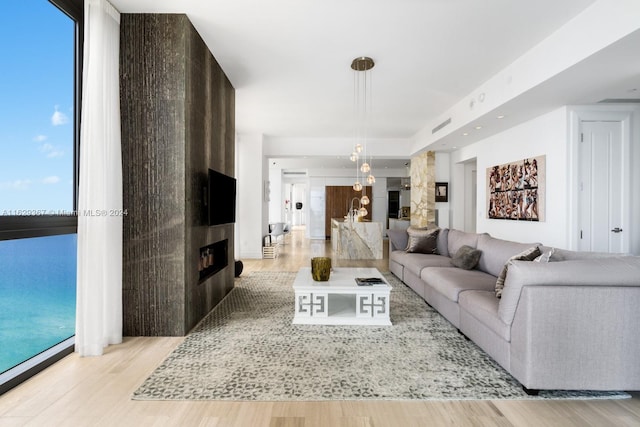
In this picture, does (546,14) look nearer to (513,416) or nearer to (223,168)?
(513,416)

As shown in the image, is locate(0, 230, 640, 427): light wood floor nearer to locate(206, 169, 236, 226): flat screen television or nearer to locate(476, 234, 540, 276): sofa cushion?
locate(476, 234, 540, 276): sofa cushion

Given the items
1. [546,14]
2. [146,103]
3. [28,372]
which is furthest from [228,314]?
[546,14]

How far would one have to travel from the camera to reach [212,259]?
3.91 metres

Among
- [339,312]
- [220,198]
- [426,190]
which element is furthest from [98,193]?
[426,190]

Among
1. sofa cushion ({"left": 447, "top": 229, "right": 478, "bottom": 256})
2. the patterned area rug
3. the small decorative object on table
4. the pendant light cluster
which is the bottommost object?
the patterned area rug

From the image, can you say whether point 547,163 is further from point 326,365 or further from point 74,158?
point 74,158

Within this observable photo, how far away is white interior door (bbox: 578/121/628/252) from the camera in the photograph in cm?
428

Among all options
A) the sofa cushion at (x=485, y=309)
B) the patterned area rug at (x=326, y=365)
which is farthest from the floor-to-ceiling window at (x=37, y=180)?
the sofa cushion at (x=485, y=309)

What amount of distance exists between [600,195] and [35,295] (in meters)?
6.35

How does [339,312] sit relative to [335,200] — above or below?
below

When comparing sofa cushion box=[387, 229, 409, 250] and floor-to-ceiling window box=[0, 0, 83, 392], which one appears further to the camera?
sofa cushion box=[387, 229, 409, 250]

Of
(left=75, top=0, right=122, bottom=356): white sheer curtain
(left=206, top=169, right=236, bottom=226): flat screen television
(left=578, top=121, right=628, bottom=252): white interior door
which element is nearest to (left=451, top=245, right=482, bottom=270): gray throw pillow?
(left=578, top=121, right=628, bottom=252): white interior door

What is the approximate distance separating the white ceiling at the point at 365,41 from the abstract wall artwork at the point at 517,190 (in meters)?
1.55

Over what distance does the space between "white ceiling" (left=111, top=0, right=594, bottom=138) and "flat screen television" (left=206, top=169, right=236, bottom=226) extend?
1.46 metres
